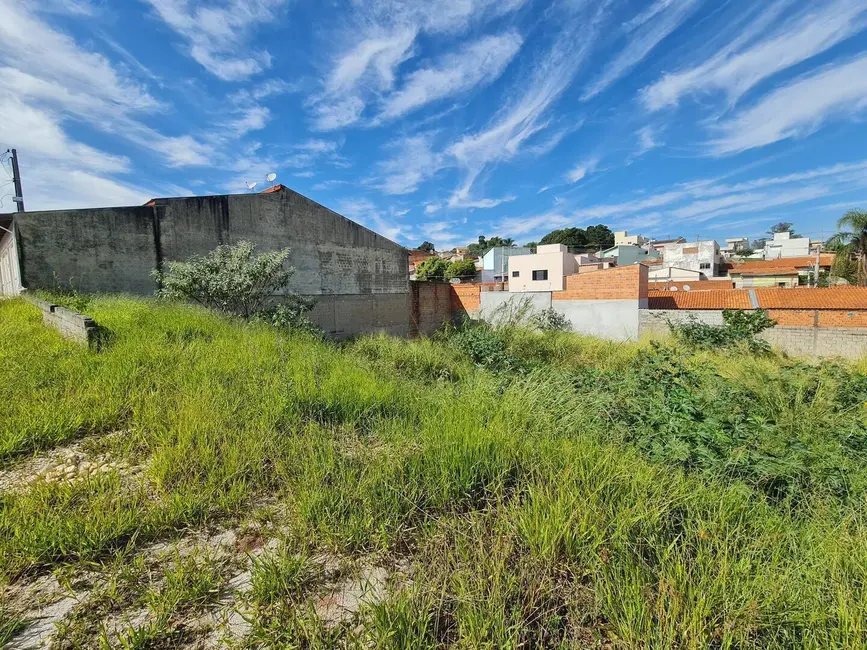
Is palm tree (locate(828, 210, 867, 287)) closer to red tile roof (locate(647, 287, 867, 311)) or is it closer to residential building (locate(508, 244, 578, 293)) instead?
red tile roof (locate(647, 287, 867, 311))

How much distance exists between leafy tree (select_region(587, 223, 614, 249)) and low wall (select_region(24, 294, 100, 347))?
224ft

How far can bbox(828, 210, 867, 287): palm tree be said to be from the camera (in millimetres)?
21844

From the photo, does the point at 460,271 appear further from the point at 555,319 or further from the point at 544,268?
the point at 555,319

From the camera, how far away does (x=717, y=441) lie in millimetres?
2820

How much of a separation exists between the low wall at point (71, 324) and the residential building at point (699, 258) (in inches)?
1698

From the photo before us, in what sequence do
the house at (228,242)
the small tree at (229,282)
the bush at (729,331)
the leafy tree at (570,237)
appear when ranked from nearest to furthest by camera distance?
1. the small tree at (229,282)
2. the house at (228,242)
3. the bush at (729,331)
4. the leafy tree at (570,237)

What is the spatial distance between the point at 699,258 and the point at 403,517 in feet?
152

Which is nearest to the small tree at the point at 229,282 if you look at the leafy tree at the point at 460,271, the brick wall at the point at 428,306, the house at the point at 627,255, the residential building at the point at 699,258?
the brick wall at the point at 428,306

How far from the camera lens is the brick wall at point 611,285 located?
1445cm

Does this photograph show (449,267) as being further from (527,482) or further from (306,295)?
(527,482)

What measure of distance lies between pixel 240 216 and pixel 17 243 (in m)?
4.54

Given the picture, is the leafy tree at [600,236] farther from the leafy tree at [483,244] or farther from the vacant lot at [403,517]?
the vacant lot at [403,517]

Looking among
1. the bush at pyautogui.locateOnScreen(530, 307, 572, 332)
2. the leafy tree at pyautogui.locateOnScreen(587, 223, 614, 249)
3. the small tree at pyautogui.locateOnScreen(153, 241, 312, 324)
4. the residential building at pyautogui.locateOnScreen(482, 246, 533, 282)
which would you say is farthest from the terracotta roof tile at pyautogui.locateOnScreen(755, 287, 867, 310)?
the leafy tree at pyautogui.locateOnScreen(587, 223, 614, 249)

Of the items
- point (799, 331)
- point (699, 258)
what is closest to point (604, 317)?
point (799, 331)
